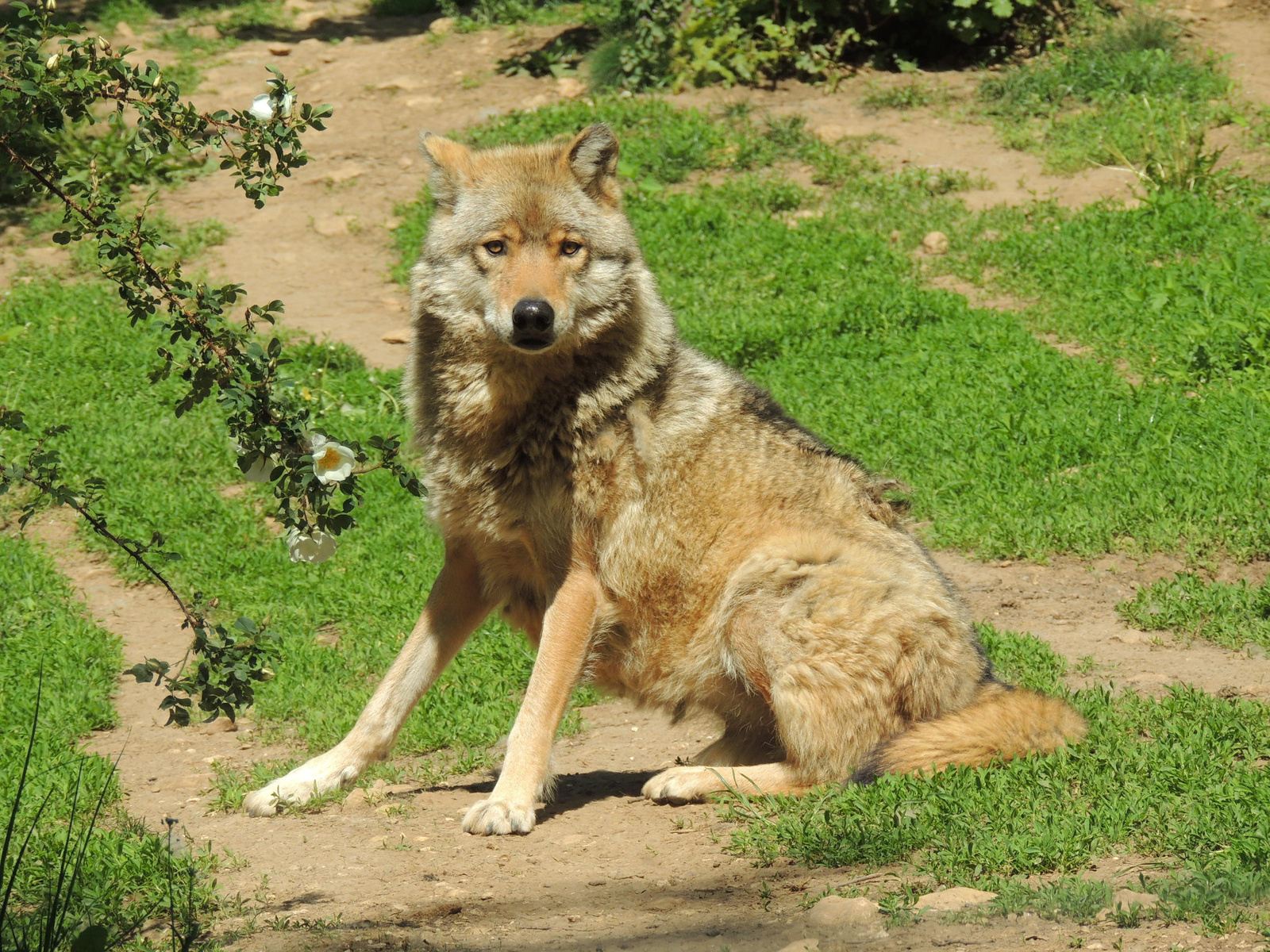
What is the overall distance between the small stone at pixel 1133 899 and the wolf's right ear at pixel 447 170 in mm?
3498

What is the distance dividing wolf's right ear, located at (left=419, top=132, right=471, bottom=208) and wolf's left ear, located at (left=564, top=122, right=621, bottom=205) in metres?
0.43

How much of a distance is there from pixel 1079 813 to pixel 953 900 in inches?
30.3

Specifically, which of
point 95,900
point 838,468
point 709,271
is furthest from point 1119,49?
point 95,900

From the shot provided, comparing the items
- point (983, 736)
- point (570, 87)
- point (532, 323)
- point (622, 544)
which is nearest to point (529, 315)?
point (532, 323)

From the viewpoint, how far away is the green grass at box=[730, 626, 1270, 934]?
142 inches

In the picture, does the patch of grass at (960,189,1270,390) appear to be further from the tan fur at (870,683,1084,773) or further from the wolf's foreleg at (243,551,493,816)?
the wolf's foreleg at (243,551,493,816)

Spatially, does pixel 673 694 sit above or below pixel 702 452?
below

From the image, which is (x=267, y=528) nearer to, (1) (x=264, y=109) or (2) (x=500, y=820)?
(2) (x=500, y=820)

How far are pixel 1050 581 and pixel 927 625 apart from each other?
2.23m

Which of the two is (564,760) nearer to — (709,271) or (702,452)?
(702,452)

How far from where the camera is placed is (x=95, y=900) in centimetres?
371

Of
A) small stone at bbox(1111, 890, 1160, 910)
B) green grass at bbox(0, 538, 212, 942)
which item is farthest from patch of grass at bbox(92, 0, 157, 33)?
small stone at bbox(1111, 890, 1160, 910)

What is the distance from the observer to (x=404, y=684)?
5082 millimetres

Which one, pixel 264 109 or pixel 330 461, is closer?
pixel 330 461
